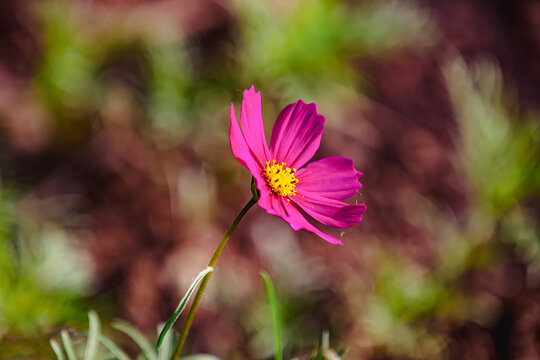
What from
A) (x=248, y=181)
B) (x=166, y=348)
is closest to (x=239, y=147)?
(x=166, y=348)

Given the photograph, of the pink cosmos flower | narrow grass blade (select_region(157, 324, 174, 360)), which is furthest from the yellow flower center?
narrow grass blade (select_region(157, 324, 174, 360))

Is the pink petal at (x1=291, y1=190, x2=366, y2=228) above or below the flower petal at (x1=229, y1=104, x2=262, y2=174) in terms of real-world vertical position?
below

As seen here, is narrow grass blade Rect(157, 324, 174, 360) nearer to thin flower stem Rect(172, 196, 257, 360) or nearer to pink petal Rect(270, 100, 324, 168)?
thin flower stem Rect(172, 196, 257, 360)

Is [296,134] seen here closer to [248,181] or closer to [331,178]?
→ [331,178]

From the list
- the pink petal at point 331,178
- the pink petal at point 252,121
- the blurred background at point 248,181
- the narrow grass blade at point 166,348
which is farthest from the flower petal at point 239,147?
the blurred background at point 248,181

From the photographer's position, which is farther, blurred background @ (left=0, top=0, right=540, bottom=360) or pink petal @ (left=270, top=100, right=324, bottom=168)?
blurred background @ (left=0, top=0, right=540, bottom=360)

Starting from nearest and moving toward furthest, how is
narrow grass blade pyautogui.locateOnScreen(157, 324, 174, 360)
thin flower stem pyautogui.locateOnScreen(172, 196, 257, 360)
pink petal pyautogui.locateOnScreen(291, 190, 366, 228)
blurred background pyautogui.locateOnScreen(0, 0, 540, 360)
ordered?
thin flower stem pyautogui.locateOnScreen(172, 196, 257, 360) → pink petal pyautogui.locateOnScreen(291, 190, 366, 228) → narrow grass blade pyautogui.locateOnScreen(157, 324, 174, 360) → blurred background pyautogui.locateOnScreen(0, 0, 540, 360)
